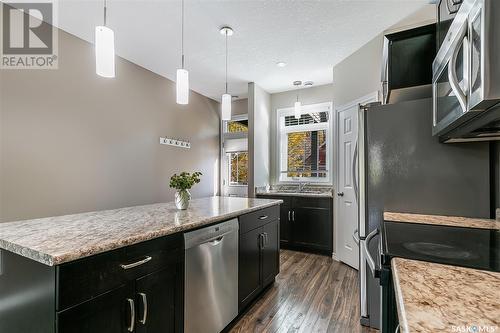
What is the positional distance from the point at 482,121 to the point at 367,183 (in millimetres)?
978

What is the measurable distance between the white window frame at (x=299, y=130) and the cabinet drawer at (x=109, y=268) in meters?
3.42

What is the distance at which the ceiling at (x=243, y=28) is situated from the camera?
228cm

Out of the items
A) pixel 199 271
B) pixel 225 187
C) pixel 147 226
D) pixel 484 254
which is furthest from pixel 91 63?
pixel 484 254

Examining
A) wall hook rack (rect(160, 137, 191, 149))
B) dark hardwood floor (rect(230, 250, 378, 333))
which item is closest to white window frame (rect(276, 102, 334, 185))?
dark hardwood floor (rect(230, 250, 378, 333))

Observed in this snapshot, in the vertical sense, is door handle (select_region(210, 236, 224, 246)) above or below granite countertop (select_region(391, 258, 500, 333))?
below

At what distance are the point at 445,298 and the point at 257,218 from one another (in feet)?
6.01

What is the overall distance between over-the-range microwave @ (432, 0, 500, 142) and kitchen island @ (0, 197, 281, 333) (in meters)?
1.48

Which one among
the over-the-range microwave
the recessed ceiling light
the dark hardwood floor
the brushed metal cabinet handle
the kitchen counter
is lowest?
the dark hardwood floor

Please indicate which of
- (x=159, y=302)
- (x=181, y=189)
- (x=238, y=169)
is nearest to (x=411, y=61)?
(x=181, y=189)

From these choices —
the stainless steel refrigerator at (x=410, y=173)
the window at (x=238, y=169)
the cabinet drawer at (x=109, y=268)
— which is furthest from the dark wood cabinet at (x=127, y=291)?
the window at (x=238, y=169)

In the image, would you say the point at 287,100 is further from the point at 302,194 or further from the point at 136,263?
the point at 136,263

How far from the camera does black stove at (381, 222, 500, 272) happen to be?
2.67 ft

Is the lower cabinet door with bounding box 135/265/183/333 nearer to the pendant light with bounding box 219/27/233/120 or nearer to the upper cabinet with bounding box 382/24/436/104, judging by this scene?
the pendant light with bounding box 219/27/233/120

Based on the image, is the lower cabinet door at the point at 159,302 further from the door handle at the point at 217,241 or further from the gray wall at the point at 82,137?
the gray wall at the point at 82,137
